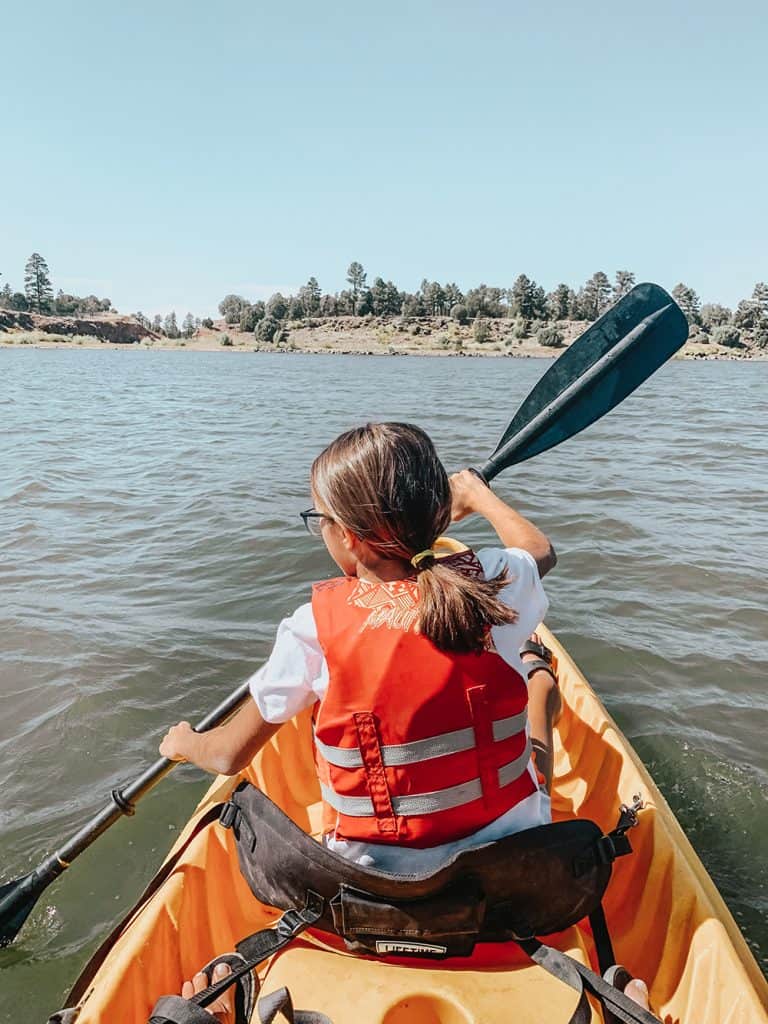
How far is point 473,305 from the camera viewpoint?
8131 cm

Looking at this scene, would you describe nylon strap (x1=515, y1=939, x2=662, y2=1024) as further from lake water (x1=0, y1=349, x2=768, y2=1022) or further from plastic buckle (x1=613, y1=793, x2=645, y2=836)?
lake water (x1=0, y1=349, x2=768, y2=1022)

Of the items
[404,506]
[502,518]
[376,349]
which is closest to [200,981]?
[404,506]

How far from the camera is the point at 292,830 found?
168 centimetres

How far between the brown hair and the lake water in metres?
2.14

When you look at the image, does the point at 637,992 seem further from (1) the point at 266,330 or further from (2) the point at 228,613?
(1) the point at 266,330

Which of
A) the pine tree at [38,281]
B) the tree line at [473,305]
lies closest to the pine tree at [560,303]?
the tree line at [473,305]

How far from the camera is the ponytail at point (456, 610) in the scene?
149 centimetres

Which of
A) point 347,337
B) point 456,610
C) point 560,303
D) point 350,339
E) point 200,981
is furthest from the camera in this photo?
point 560,303

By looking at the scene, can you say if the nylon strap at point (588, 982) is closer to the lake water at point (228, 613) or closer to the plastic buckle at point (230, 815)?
the plastic buckle at point (230, 815)

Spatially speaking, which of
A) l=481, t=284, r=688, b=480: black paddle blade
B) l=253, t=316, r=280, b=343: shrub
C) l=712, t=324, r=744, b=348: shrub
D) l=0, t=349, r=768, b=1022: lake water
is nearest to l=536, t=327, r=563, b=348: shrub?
l=712, t=324, r=744, b=348: shrub

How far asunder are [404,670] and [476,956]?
0.76 metres

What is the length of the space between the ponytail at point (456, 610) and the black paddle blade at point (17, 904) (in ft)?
7.15

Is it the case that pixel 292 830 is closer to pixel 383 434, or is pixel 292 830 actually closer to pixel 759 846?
pixel 383 434

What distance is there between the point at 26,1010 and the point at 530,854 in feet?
6.61
